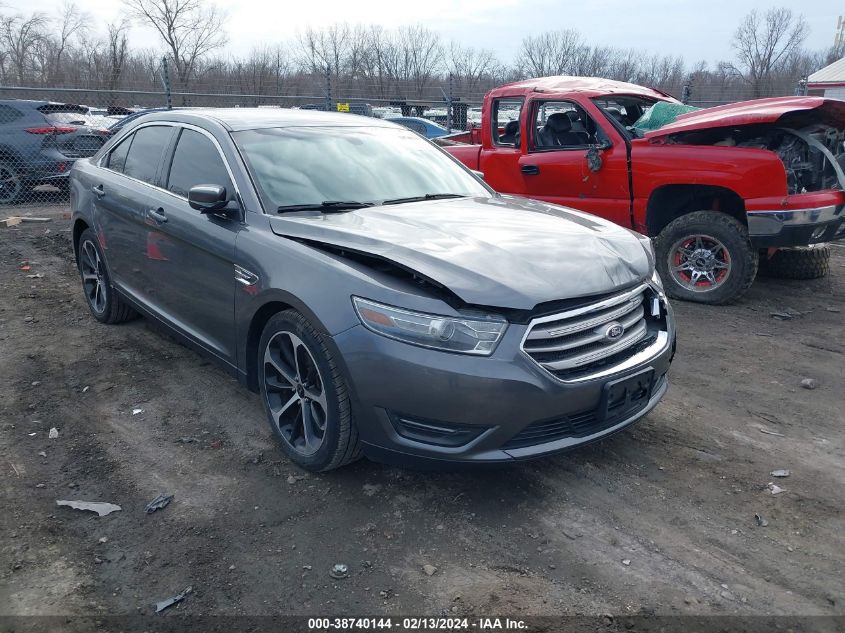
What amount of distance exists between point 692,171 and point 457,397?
4.39 m

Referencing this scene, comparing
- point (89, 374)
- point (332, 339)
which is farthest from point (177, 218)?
point (332, 339)

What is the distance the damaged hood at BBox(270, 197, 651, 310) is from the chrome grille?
9cm

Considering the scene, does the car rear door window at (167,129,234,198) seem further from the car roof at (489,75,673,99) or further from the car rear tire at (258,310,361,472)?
the car roof at (489,75,673,99)

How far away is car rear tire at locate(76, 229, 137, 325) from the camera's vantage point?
5328mm

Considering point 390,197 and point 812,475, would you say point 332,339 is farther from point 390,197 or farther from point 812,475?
point 812,475

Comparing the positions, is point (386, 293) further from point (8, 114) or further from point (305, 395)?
point (8, 114)

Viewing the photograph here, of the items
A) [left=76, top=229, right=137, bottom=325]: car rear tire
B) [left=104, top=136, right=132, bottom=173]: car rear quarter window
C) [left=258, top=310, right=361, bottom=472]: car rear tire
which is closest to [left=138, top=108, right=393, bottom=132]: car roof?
[left=104, top=136, right=132, bottom=173]: car rear quarter window

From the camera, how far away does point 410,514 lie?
3.02 metres

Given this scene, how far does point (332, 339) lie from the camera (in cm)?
293

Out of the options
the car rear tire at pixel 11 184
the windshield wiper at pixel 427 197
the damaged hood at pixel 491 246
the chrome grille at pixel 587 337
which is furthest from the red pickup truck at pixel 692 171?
the car rear tire at pixel 11 184

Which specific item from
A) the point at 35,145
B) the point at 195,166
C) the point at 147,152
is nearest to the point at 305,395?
the point at 195,166

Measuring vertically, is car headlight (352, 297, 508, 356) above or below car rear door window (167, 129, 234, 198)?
below

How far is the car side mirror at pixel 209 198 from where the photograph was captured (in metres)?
3.54

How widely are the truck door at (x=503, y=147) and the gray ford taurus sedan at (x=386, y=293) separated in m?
3.02
